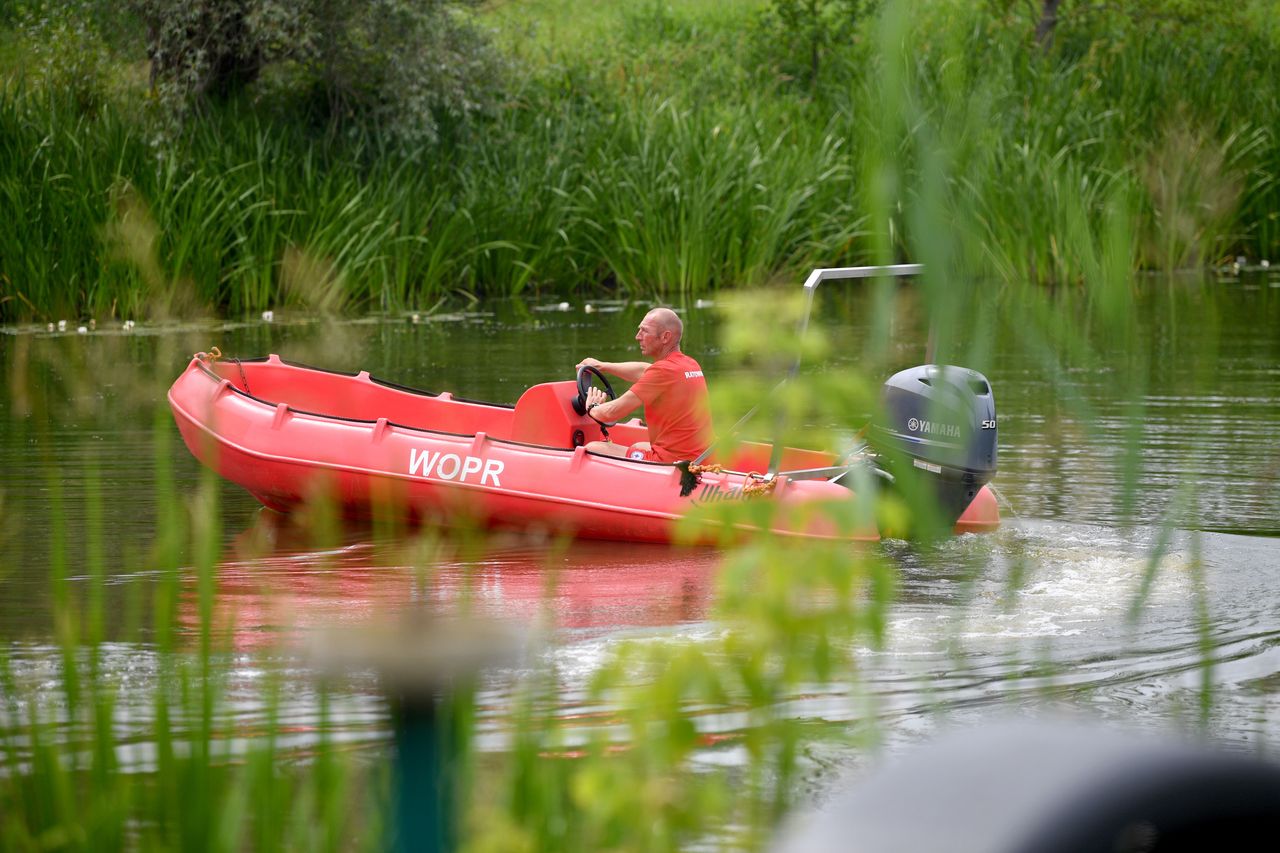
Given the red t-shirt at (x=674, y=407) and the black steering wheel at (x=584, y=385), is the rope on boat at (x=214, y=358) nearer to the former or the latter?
the black steering wheel at (x=584, y=385)

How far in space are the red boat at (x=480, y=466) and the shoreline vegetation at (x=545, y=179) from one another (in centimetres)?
519

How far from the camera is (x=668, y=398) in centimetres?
820

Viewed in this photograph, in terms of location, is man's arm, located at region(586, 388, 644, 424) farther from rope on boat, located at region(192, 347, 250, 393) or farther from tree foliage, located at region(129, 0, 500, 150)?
tree foliage, located at region(129, 0, 500, 150)

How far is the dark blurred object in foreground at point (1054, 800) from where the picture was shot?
90cm

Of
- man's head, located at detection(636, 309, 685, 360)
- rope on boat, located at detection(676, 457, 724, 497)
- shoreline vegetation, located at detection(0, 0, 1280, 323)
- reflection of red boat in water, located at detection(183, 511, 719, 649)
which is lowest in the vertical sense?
reflection of red boat in water, located at detection(183, 511, 719, 649)

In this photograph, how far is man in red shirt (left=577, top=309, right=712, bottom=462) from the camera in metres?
8.13

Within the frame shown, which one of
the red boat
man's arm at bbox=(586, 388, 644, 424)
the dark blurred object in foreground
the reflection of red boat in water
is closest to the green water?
the reflection of red boat in water

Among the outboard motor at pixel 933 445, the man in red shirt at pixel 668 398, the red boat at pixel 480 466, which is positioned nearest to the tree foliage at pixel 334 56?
the red boat at pixel 480 466

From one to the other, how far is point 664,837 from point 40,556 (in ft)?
19.4

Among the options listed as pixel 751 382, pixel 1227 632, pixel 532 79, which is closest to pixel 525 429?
pixel 1227 632

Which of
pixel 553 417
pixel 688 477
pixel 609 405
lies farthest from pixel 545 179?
pixel 688 477

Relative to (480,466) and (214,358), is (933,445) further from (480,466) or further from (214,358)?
(214,358)

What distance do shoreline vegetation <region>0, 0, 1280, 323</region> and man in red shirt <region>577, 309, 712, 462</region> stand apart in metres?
5.89

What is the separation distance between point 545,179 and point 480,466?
10.5 metres
